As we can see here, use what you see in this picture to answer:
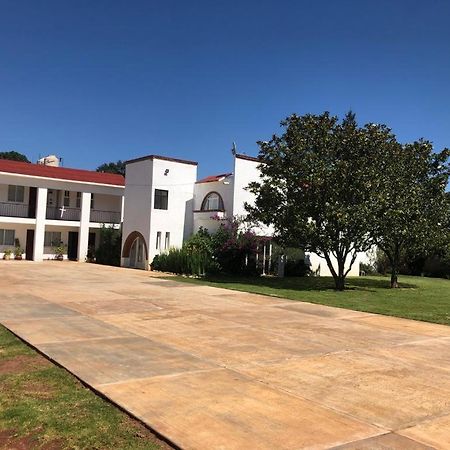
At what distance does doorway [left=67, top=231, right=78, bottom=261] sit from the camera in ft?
120

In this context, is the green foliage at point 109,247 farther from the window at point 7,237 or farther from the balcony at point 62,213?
the window at point 7,237

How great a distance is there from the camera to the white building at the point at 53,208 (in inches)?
1321

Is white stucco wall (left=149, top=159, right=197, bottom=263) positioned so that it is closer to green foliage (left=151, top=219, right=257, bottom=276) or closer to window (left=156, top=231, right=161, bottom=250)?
window (left=156, top=231, right=161, bottom=250)

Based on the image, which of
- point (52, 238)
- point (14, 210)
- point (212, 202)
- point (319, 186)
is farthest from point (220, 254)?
point (14, 210)

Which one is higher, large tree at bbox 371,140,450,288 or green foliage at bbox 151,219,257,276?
large tree at bbox 371,140,450,288

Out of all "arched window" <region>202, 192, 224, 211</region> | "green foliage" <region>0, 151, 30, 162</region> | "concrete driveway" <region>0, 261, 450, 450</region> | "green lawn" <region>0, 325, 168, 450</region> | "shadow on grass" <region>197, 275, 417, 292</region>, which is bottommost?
"green lawn" <region>0, 325, 168, 450</region>

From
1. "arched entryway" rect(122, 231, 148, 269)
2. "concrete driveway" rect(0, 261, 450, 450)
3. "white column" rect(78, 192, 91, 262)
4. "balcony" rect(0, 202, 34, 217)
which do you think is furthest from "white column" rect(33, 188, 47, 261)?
"concrete driveway" rect(0, 261, 450, 450)

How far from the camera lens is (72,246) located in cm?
3688

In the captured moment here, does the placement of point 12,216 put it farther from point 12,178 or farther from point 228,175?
point 228,175

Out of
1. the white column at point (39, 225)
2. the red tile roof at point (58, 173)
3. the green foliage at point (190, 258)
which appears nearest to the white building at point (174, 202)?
the green foliage at point (190, 258)

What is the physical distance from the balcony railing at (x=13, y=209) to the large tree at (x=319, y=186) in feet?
62.9

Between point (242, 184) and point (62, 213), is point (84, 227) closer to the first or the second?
point (62, 213)

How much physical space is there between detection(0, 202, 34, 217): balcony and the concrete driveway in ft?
69.6

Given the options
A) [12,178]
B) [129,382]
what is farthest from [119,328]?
[12,178]
